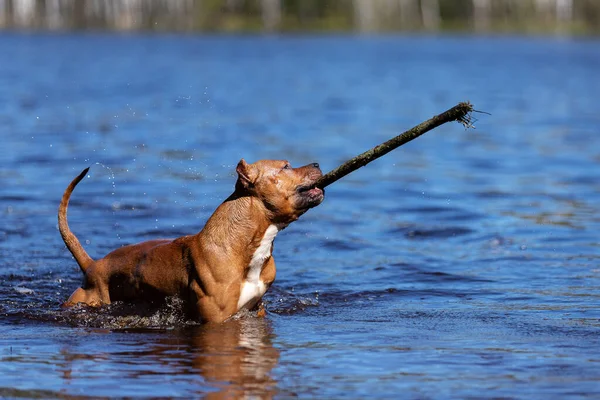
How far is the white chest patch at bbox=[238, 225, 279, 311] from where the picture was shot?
966 centimetres

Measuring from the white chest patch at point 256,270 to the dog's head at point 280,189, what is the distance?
0.59 feet

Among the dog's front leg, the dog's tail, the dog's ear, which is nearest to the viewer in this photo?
the dog's front leg

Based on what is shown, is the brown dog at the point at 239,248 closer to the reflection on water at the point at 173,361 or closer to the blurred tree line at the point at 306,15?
the reflection on water at the point at 173,361

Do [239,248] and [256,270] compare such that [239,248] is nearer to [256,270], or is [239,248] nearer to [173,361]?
[256,270]

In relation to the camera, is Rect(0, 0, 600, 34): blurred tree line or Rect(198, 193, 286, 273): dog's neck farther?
Rect(0, 0, 600, 34): blurred tree line

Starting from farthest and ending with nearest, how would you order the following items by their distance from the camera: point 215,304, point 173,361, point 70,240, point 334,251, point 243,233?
point 334,251 → point 70,240 → point 243,233 → point 215,304 → point 173,361

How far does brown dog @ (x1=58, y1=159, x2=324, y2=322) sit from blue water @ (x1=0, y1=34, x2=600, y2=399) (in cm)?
29

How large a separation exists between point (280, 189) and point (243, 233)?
1.68 feet

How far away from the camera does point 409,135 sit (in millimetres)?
9664

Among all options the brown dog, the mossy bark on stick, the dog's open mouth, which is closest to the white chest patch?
the brown dog

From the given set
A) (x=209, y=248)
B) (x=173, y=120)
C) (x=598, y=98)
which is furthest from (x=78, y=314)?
(x=598, y=98)

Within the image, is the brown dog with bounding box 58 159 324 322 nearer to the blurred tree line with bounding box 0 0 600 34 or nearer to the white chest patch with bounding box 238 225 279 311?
the white chest patch with bounding box 238 225 279 311

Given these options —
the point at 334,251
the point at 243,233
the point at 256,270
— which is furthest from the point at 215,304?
the point at 334,251

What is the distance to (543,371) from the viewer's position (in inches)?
334
